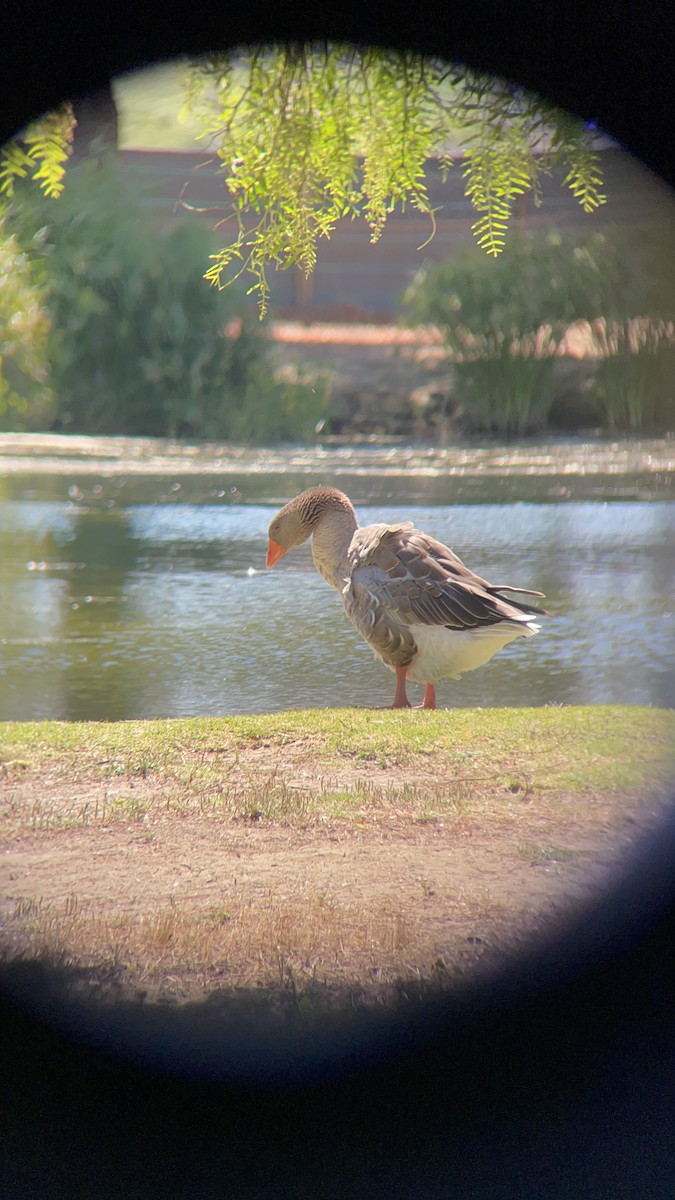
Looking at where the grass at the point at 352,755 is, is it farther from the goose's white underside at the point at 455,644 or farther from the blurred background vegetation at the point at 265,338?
the blurred background vegetation at the point at 265,338

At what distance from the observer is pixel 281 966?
8.54ft

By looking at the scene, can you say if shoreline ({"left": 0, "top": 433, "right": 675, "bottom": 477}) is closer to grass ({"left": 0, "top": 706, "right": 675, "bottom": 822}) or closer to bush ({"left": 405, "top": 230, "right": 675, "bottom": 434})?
bush ({"left": 405, "top": 230, "right": 675, "bottom": 434})

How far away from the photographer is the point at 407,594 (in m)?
4.43

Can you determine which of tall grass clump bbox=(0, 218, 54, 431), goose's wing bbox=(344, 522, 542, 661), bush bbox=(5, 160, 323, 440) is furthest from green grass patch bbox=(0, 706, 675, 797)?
bush bbox=(5, 160, 323, 440)

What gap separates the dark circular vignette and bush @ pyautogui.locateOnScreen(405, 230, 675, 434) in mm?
7413

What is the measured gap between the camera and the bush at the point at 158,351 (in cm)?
1234

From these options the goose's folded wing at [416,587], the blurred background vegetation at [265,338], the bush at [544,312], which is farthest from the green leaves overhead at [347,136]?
the bush at [544,312]

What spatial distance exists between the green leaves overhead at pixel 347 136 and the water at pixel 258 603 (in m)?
2.38

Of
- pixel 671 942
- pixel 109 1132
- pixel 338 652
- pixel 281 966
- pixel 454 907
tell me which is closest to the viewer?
pixel 109 1132

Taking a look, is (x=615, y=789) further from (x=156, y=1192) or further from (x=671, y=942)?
(x=156, y=1192)

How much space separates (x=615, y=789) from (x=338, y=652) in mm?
2773

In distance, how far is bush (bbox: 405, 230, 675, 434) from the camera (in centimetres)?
963

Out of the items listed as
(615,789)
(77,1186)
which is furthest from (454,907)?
(77,1186)

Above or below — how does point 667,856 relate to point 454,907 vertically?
above
